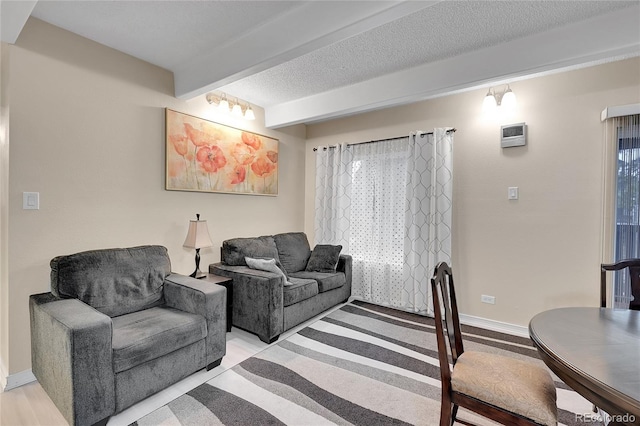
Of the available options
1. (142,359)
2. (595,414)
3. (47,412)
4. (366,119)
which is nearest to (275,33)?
(366,119)

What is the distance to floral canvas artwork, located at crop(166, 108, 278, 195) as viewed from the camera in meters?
2.95

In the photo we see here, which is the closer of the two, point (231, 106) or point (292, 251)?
point (231, 106)

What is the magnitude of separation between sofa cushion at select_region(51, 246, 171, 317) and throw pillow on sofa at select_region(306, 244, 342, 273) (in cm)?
172

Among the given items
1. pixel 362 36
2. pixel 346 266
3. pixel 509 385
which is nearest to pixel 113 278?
pixel 346 266

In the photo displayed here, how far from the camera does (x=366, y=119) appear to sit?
404 cm

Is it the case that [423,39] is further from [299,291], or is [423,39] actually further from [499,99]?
[299,291]

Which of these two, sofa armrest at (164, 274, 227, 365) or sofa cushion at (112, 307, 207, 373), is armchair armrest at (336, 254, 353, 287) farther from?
sofa cushion at (112, 307, 207, 373)

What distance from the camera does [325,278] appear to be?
11.0 ft

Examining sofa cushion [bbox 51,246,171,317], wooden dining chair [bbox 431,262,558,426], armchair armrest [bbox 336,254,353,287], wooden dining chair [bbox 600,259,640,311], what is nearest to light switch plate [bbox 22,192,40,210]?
sofa cushion [bbox 51,246,171,317]

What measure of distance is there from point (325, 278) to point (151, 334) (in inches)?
74.0

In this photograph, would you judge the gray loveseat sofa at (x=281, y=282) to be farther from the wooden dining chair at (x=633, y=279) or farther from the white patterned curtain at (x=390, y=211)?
the wooden dining chair at (x=633, y=279)

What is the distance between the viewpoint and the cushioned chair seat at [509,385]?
47.5 inches

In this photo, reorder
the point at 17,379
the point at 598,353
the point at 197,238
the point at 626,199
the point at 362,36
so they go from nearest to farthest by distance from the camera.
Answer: the point at 598,353 < the point at 17,379 < the point at 362,36 < the point at 626,199 < the point at 197,238

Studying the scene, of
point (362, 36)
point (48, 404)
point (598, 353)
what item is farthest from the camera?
point (362, 36)
